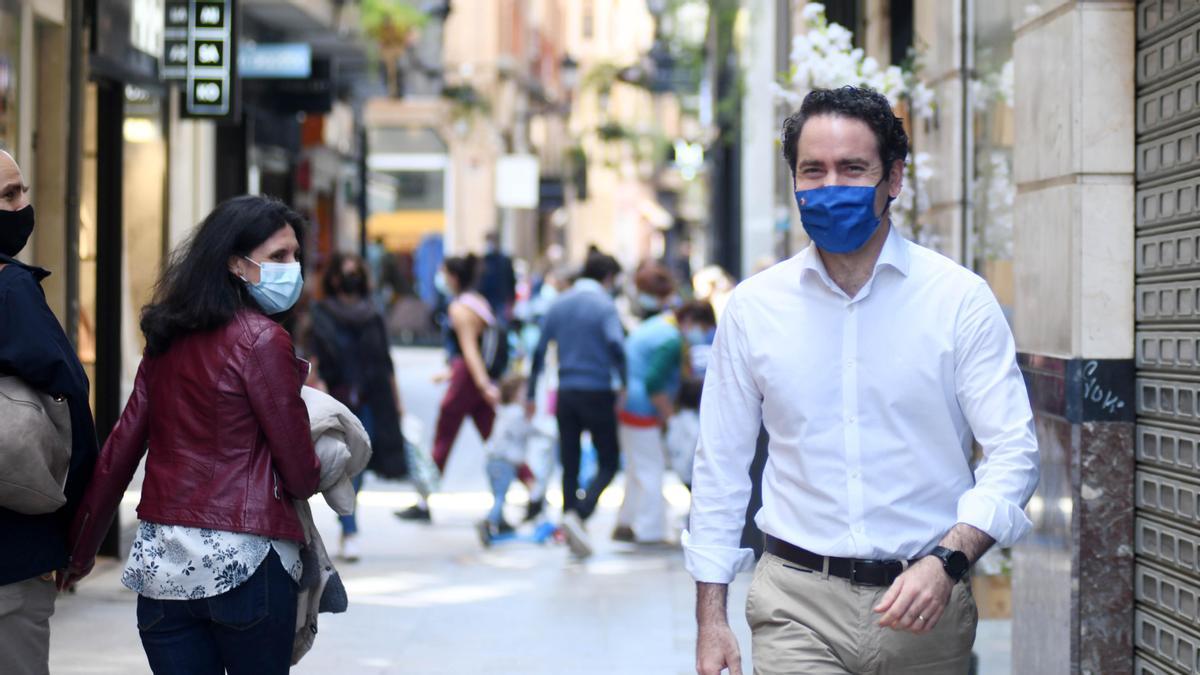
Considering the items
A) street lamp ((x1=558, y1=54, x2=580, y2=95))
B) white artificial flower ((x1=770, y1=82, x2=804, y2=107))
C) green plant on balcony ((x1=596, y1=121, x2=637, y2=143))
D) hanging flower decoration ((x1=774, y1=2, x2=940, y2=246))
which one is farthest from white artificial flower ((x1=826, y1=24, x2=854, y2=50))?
street lamp ((x1=558, y1=54, x2=580, y2=95))

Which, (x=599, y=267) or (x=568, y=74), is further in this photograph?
(x=568, y=74)

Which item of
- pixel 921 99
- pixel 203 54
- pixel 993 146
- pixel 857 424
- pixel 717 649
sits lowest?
pixel 717 649

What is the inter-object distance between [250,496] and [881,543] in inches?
64.0

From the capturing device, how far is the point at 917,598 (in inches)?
134

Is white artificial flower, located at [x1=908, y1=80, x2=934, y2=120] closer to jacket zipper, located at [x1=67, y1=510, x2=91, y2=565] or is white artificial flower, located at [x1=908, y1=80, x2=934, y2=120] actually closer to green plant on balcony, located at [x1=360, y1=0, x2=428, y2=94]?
jacket zipper, located at [x1=67, y1=510, x2=91, y2=565]

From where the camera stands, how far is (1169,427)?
17.5 feet

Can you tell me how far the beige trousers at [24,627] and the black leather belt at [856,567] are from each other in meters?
1.90

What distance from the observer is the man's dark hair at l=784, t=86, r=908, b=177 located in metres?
3.73

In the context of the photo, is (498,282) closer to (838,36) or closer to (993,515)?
(838,36)

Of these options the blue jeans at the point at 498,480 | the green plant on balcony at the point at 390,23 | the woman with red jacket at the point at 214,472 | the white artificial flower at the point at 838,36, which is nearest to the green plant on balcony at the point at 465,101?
the green plant on balcony at the point at 390,23

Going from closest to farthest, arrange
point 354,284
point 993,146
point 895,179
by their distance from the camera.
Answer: point 895,179 → point 993,146 → point 354,284

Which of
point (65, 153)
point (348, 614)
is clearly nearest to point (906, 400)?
point (348, 614)

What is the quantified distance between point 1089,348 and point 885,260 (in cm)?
228

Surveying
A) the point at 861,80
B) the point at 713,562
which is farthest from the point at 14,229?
the point at 861,80
